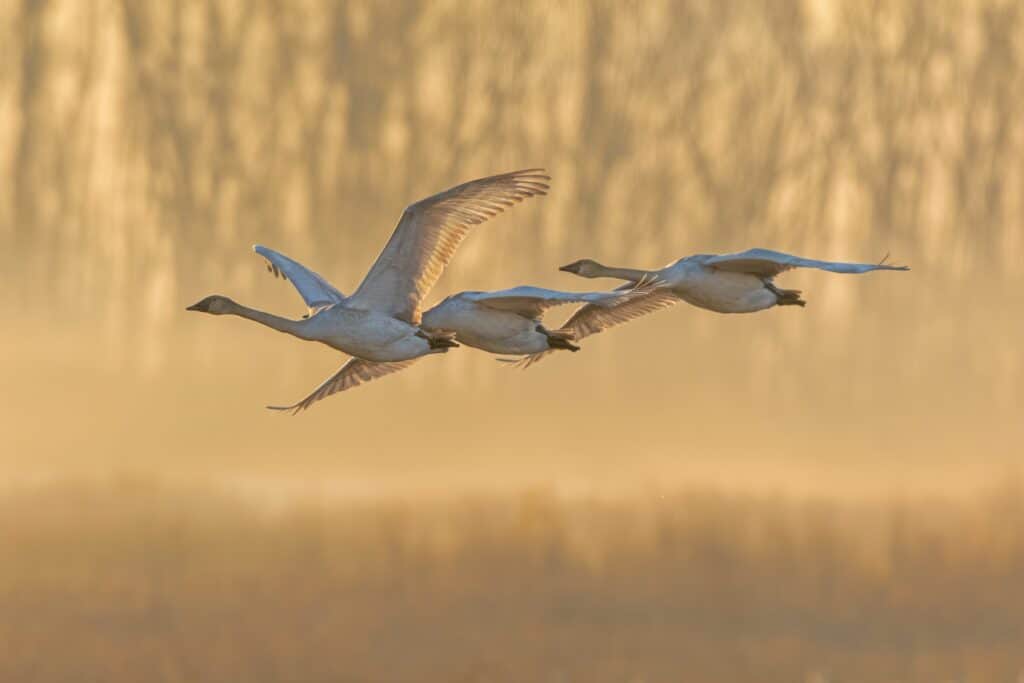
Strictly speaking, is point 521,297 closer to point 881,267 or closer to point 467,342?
point 467,342

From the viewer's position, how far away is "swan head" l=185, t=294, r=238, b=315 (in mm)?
43938

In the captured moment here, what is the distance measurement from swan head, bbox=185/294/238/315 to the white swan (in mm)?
3709

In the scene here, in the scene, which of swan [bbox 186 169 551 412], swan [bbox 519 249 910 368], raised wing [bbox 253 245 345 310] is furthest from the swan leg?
raised wing [bbox 253 245 345 310]

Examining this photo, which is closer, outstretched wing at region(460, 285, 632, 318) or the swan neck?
outstretched wing at region(460, 285, 632, 318)

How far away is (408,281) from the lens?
4109 centimetres

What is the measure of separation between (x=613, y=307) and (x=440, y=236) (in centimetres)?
552

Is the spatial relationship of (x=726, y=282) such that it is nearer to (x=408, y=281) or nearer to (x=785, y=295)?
(x=785, y=295)

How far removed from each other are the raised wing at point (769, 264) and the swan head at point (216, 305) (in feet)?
26.7

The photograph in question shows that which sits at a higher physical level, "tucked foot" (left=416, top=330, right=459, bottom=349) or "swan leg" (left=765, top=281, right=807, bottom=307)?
"swan leg" (left=765, top=281, right=807, bottom=307)

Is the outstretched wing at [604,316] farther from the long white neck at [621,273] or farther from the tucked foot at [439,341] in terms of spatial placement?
the tucked foot at [439,341]

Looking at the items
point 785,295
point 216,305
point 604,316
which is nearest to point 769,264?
point 785,295

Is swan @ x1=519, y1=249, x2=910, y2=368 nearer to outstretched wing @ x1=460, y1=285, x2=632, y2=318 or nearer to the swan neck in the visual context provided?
outstretched wing @ x1=460, y1=285, x2=632, y2=318

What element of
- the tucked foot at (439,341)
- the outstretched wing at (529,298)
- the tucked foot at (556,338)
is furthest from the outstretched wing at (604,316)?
the tucked foot at (439,341)

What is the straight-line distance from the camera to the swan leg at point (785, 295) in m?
42.4
